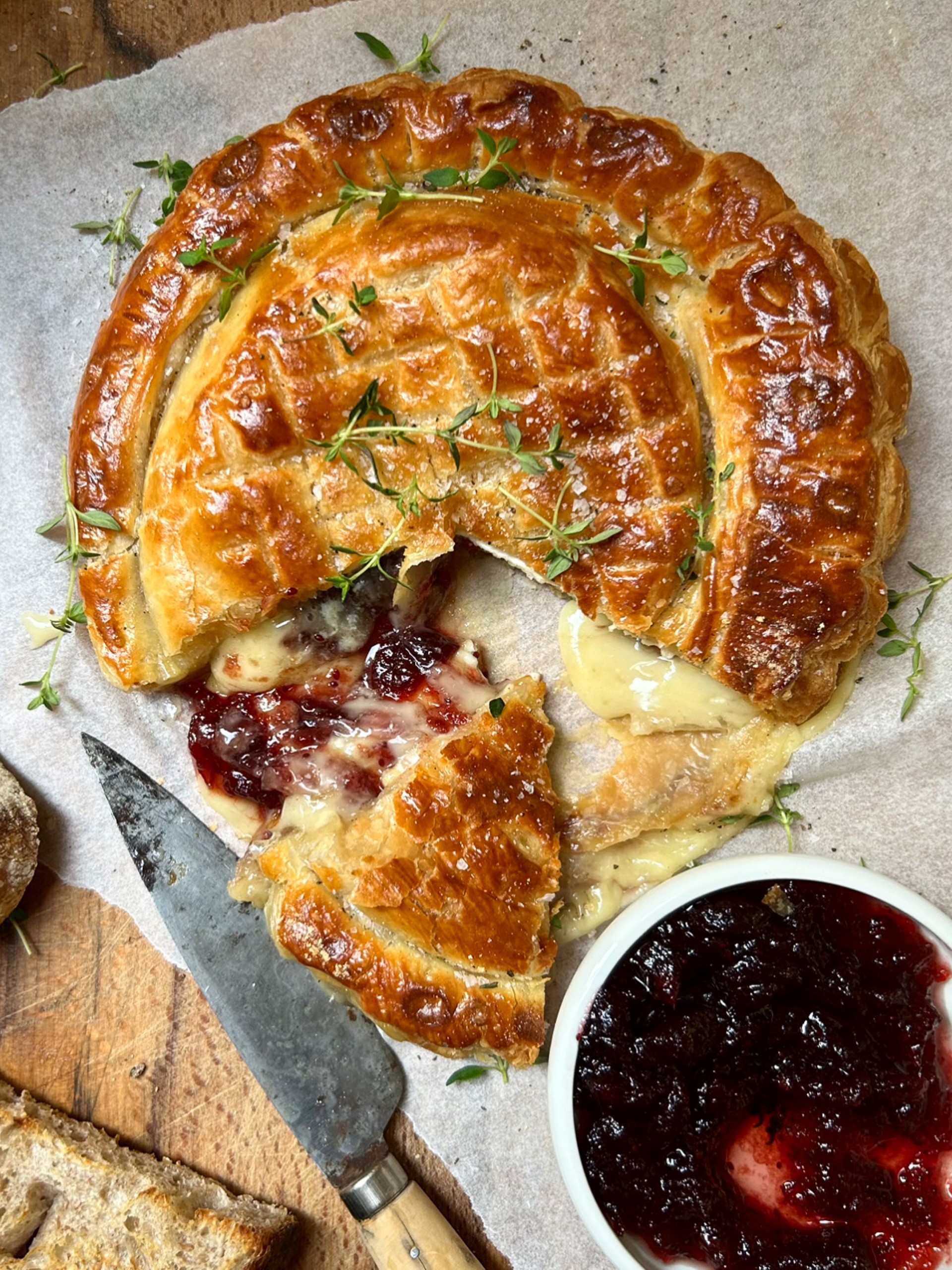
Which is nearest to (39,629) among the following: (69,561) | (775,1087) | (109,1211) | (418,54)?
(69,561)

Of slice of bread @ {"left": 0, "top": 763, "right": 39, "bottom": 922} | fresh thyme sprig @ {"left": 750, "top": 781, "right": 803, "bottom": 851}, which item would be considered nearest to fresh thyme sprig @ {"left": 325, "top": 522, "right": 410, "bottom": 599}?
slice of bread @ {"left": 0, "top": 763, "right": 39, "bottom": 922}

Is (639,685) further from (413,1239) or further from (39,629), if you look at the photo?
(39,629)

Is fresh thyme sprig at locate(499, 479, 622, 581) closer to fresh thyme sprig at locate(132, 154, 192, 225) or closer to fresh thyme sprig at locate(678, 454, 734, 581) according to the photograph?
fresh thyme sprig at locate(678, 454, 734, 581)

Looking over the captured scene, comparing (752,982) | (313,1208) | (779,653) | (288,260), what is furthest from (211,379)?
(313,1208)

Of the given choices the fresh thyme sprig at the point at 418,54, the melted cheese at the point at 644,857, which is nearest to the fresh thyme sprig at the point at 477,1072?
the melted cheese at the point at 644,857

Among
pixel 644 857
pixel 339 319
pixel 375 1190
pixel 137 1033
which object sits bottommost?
pixel 375 1190

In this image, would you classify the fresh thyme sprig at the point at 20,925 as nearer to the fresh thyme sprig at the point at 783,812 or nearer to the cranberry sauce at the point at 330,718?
the cranberry sauce at the point at 330,718

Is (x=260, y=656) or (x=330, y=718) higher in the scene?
(x=260, y=656)
